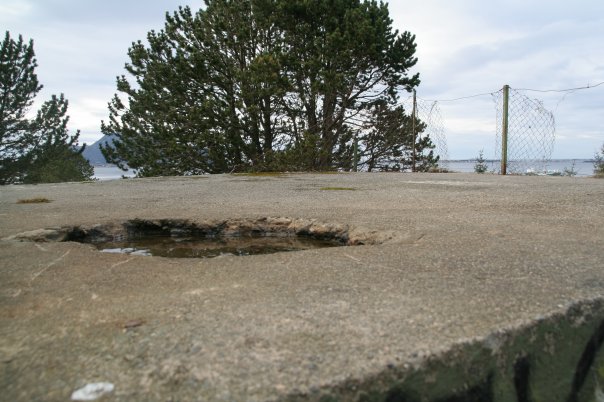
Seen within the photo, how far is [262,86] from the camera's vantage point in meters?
10.8

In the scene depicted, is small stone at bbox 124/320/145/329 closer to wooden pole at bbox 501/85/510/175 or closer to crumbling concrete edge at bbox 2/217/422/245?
crumbling concrete edge at bbox 2/217/422/245

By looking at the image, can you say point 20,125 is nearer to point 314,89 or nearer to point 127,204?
point 314,89

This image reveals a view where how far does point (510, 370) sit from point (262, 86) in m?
10.5

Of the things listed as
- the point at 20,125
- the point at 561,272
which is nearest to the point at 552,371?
the point at 561,272

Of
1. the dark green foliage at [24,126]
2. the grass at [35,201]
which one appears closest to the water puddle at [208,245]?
the grass at [35,201]

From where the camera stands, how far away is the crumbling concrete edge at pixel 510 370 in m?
0.81

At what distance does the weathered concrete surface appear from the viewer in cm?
82

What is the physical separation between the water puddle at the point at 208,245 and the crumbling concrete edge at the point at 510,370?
137 cm

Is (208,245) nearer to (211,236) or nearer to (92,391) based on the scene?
(211,236)

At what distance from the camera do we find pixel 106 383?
81 centimetres

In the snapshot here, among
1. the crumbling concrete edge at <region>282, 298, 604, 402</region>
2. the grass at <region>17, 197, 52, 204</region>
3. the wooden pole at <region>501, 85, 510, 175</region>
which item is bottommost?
the crumbling concrete edge at <region>282, 298, 604, 402</region>

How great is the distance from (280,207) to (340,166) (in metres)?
8.76

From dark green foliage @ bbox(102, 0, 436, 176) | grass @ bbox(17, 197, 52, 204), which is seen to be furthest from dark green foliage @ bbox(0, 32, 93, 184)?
grass @ bbox(17, 197, 52, 204)

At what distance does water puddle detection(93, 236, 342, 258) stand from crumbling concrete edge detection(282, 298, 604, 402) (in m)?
1.37
